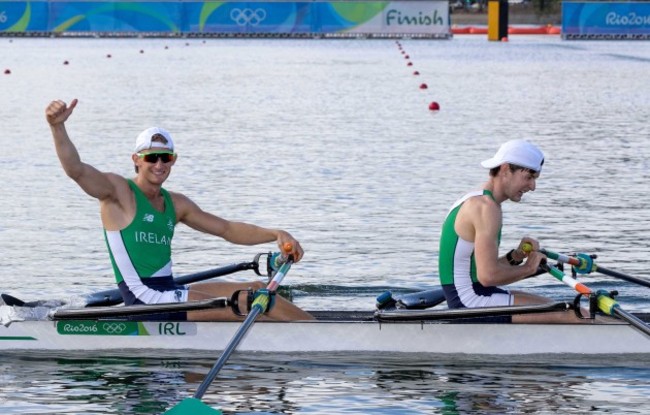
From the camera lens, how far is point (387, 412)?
29.2 ft

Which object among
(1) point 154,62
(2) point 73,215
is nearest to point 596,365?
(2) point 73,215

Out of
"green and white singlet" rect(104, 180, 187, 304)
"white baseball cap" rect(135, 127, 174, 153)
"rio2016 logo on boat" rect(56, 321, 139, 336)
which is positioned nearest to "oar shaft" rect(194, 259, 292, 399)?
"green and white singlet" rect(104, 180, 187, 304)

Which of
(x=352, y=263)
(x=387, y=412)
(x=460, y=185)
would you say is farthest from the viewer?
(x=460, y=185)

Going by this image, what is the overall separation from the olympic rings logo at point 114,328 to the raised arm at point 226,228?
77 cm

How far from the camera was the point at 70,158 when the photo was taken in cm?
885

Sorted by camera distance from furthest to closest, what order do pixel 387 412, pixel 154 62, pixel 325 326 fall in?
pixel 154 62 < pixel 325 326 < pixel 387 412

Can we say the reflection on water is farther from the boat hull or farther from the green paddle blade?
the green paddle blade

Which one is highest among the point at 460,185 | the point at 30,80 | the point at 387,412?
the point at 30,80

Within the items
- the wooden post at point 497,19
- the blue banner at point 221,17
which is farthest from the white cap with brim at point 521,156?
the wooden post at point 497,19

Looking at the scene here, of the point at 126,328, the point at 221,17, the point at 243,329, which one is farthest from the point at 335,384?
the point at 221,17

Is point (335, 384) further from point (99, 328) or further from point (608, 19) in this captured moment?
point (608, 19)

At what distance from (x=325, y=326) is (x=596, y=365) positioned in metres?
1.77

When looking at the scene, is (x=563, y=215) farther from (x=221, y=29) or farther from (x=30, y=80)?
(x=221, y=29)

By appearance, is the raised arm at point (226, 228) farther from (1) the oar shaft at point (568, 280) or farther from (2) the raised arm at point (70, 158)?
(1) the oar shaft at point (568, 280)
